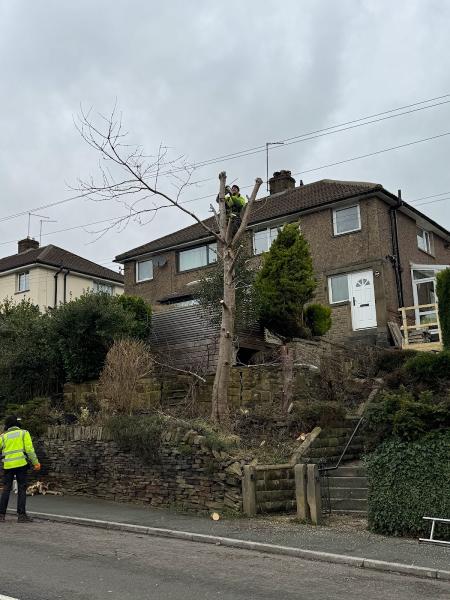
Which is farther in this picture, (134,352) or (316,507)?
(134,352)

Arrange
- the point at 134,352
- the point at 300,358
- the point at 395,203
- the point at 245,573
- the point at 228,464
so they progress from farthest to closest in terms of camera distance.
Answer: the point at 395,203, the point at 300,358, the point at 134,352, the point at 228,464, the point at 245,573

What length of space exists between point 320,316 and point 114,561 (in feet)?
41.8

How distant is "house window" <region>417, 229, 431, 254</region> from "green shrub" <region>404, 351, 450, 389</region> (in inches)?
475

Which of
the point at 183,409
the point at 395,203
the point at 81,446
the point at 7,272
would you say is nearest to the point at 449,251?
the point at 395,203

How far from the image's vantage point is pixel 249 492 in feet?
37.2

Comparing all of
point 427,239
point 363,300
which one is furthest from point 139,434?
point 427,239

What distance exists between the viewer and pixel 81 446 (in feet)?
47.3

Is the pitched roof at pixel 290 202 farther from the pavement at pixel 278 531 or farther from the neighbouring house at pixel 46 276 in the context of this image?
the pavement at pixel 278 531

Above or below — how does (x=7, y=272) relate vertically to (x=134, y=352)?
above

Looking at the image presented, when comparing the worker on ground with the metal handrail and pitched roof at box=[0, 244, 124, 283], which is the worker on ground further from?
pitched roof at box=[0, 244, 124, 283]

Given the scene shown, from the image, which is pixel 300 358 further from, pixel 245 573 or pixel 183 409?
pixel 245 573

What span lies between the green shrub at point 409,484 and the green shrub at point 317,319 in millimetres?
9678

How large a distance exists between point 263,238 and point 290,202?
1937 mm

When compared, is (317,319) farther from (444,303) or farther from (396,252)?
(396,252)
